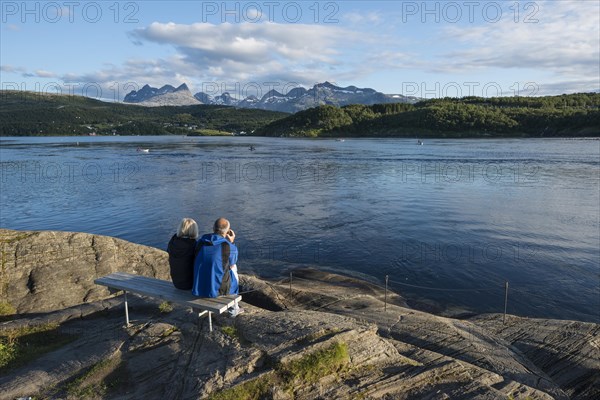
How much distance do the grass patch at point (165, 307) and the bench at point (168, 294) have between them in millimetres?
654

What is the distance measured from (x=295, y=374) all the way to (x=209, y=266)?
2734 mm

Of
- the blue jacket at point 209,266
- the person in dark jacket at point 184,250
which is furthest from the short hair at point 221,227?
the person in dark jacket at point 184,250

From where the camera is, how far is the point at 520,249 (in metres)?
23.0

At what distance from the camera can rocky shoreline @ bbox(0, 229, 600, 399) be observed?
6.80 meters

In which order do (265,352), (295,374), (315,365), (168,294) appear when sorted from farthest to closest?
(168,294)
(265,352)
(315,365)
(295,374)

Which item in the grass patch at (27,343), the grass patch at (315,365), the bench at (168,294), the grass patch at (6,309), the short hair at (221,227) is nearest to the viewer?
the grass patch at (315,365)

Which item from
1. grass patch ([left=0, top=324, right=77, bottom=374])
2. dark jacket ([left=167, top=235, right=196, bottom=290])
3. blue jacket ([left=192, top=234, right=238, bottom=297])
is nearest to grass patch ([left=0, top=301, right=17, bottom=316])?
grass patch ([left=0, top=324, right=77, bottom=374])

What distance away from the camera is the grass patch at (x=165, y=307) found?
377 inches

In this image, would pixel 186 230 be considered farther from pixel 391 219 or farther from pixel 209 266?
pixel 391 219

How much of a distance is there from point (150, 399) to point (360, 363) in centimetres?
355

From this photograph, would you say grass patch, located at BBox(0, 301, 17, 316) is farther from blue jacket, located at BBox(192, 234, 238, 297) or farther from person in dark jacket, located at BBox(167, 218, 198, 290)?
blue jacket, located at BBox(192, 234, 238, 297)

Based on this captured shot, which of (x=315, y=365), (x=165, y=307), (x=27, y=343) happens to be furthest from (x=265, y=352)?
(x=27, y=343)

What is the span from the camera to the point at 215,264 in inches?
325

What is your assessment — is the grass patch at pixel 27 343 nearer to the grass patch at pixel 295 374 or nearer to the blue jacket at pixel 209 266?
the blue jacket at pixel 209 266
